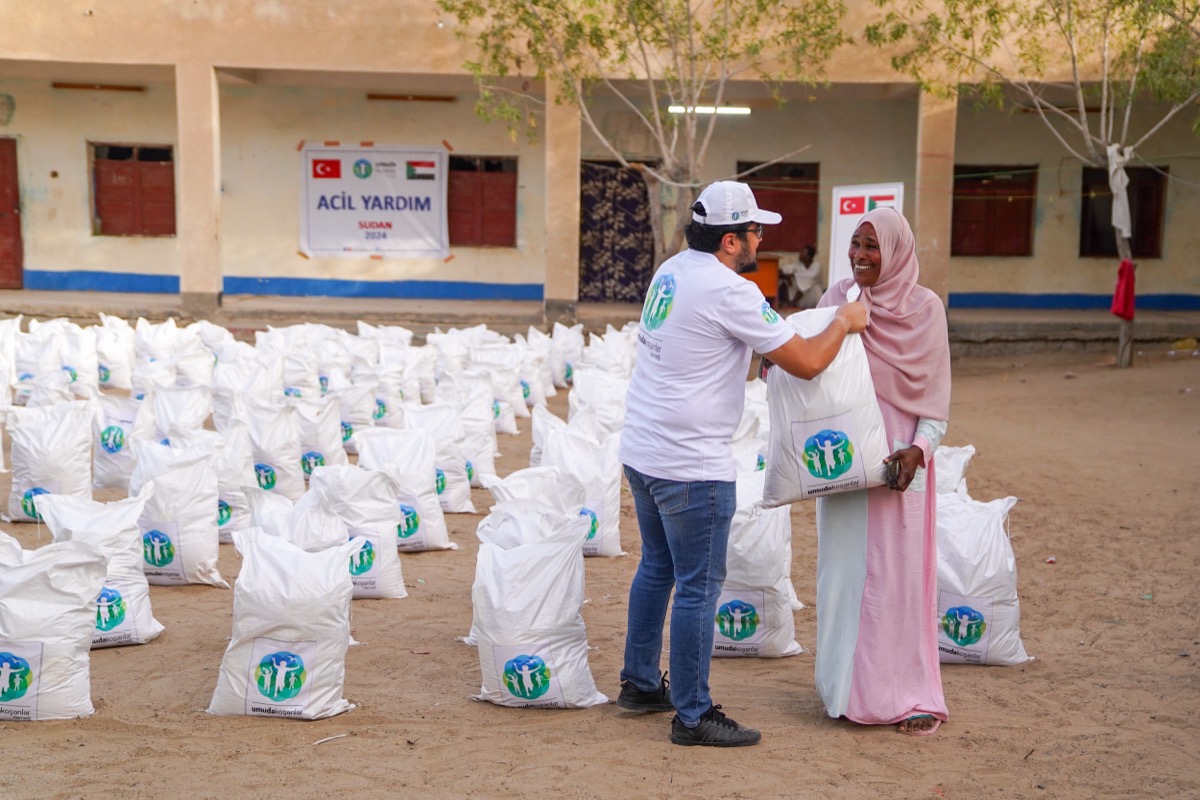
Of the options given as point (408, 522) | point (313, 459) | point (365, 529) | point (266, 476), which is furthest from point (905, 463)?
point (313, 459)

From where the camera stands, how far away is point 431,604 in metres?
5.12

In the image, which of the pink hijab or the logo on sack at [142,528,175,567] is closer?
the pink hijab

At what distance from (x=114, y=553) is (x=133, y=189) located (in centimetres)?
1324

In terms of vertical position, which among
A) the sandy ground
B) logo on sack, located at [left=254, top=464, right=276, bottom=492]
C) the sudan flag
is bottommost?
the sandy ground

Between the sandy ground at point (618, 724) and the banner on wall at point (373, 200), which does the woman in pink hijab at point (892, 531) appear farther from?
the banner on wall at point (373, 200)

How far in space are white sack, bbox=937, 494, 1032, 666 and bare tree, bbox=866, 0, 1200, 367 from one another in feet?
26.0

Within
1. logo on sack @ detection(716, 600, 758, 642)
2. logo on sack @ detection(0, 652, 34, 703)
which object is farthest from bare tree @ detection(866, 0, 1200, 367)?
logo on sack @ detection(0, 652, 34, 703)

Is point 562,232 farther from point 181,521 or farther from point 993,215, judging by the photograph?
point 181,521

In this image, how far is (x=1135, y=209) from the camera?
16391mm

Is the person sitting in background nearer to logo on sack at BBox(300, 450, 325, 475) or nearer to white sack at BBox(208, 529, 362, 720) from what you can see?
logo on sack at BBox(300, 450, 325, 475)

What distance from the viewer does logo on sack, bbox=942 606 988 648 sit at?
4.31 meters

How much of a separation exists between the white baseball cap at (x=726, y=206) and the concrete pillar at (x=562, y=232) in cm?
1064

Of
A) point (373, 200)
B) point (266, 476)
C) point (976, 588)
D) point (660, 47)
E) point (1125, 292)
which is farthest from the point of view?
point (373, 200)

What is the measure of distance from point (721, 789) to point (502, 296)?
1375 centimetres
